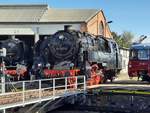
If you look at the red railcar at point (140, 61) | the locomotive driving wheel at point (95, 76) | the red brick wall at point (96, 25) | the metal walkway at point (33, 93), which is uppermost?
the red brick wall at point (96, 25)

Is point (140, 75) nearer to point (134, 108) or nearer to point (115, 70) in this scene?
point (115, 70)

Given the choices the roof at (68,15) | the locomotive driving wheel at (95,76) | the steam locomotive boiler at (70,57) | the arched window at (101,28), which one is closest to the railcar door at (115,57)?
the steam locomotive boiler at (70,57)

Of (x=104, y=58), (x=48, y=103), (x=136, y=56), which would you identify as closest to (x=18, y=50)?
(x=104, y=58)

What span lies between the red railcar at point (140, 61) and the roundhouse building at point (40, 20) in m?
18.2

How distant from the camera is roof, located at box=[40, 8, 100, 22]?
171 ft

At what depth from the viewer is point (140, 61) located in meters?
30.8

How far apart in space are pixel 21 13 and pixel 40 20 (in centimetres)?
389

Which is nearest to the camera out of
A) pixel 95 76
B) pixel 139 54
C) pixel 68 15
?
pixel 95 76

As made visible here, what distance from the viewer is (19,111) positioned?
54.7ft

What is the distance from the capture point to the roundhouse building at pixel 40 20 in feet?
168

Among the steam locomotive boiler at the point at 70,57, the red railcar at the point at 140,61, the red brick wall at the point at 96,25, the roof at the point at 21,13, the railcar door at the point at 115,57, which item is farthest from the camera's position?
the roof at the point at 21,13

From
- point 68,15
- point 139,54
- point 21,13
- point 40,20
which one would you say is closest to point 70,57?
point 139,54

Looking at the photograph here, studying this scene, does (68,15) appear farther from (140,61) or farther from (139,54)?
(140,61)

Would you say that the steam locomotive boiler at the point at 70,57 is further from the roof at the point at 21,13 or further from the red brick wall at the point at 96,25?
the roof at the point at 21,13
